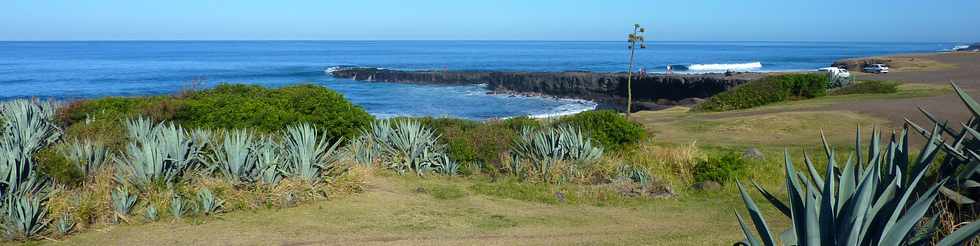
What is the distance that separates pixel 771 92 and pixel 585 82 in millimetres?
32210

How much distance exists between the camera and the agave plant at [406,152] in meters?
12.5

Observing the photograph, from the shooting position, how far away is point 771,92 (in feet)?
106

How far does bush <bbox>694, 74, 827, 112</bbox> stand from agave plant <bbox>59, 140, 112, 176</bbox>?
2561 centimetres

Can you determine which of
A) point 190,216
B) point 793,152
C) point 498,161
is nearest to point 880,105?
point 793,152

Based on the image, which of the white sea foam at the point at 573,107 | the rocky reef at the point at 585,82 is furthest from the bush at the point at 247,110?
the rocky reef at the point at 585,82

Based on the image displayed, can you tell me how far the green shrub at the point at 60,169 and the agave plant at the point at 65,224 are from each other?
4.77ft

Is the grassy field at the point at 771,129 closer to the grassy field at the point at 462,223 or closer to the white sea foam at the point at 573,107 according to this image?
the grassy field at the point at 462,223

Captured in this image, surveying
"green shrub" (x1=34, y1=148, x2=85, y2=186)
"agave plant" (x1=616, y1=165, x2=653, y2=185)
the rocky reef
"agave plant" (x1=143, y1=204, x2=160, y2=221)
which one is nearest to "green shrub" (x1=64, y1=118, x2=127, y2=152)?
"green shrub" (x1=34, y1=148, x2=85, y2=186)

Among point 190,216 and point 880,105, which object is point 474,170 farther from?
point 880,105

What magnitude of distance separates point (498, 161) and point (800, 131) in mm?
10285

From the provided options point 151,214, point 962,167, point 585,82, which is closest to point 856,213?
point 962,167

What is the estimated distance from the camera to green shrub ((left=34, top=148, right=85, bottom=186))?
9.26 meters

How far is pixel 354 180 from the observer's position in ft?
34.5

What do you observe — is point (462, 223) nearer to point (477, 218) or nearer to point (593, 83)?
point (477, 218)
